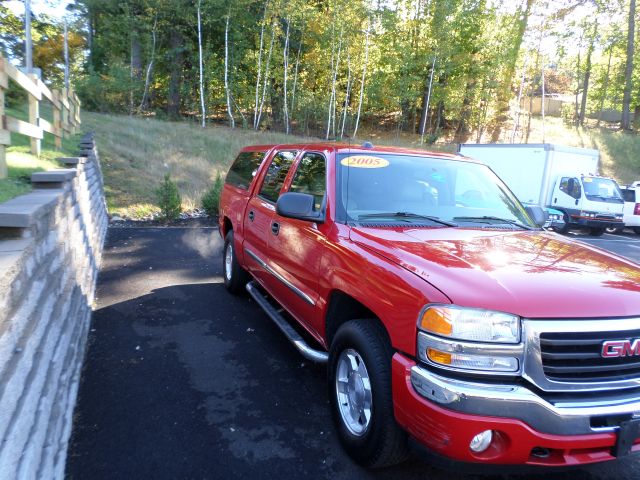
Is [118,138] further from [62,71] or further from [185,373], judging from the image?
[62,71]

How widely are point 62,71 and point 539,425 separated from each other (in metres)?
43.4

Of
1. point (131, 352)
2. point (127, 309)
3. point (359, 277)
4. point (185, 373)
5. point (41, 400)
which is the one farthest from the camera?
point (127, 309)

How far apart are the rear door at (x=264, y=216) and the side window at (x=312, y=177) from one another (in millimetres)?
280

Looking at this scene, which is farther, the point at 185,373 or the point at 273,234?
the point at 273,234

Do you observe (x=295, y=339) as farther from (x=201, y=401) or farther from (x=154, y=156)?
(x=154, y=156)

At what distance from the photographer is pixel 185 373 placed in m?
3.68

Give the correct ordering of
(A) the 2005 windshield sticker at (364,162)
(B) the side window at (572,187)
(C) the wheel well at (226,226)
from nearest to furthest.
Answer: (A) the 2005 windshield sticker at (364,162) → (C) the wheel well at (226,226) → (B) the side window at (572,187)

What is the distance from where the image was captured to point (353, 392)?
274 centimetres

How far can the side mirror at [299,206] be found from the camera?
10.3 ft

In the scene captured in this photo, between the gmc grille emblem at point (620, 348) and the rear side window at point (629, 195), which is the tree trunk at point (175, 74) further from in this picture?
the gmc grille emblem at point (620, 348)

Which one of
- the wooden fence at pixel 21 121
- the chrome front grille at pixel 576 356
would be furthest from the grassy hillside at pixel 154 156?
the chrome front grille at pixel 576 356

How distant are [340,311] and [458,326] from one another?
3.72 feet

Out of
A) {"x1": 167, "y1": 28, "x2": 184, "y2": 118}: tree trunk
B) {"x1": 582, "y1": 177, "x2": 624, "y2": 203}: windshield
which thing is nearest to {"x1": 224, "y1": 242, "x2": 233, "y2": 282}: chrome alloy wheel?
{"x1": 582, "y1": 177, "x2": 624, "y2": 203}: windshield

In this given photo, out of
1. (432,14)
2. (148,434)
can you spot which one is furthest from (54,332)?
(432,14)
